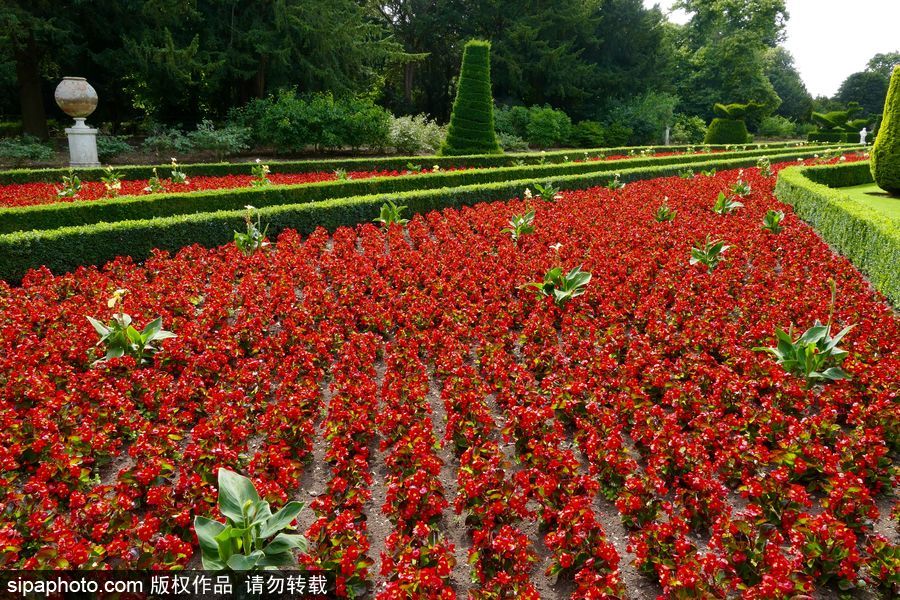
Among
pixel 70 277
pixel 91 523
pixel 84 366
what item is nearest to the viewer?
pixel 91 523

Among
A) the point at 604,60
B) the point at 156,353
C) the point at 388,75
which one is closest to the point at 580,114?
the point at 604,60

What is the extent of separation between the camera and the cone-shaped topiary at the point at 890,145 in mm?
11891

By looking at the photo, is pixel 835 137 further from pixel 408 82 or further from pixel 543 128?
pixel 408 82

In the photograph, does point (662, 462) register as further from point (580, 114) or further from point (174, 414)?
point (580, 114)

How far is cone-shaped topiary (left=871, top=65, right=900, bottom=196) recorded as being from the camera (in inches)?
468

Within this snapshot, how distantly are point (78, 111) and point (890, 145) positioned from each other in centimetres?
1959

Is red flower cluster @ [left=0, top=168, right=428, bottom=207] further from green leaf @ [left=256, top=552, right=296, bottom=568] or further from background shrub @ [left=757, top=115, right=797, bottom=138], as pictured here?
background shrub @ [left=757, top=115, right=797, bottom=138]

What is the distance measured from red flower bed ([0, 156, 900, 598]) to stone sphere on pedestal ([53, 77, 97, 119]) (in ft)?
40.5

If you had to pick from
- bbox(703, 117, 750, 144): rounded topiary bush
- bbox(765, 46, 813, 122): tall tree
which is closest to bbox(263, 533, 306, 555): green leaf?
bbox(703, 117, 750, 144): rounded topiary bush

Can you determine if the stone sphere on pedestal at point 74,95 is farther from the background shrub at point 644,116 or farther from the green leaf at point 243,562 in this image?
the background shrub at point 644,116

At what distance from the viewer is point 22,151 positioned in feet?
61.4

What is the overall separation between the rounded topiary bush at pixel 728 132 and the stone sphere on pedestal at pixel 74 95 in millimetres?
31217

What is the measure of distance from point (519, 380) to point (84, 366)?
3.33 meters

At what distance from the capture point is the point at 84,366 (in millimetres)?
4652
